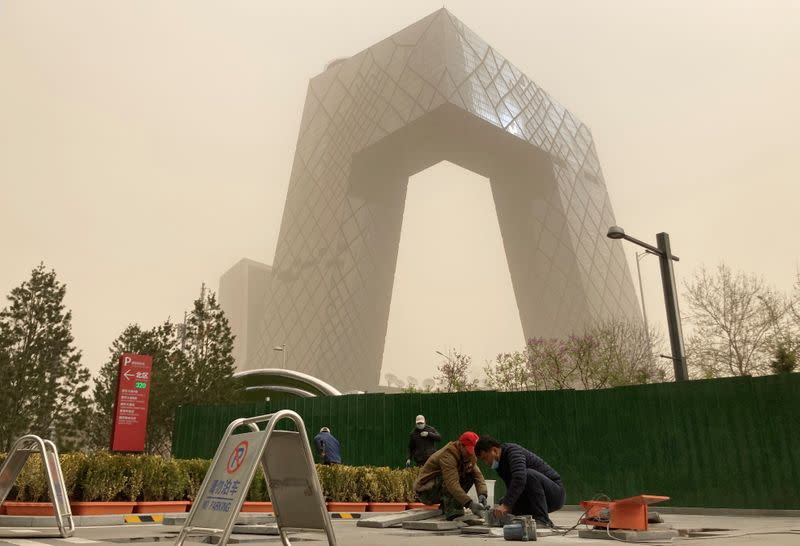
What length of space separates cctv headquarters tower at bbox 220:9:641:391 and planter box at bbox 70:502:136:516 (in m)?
50.1

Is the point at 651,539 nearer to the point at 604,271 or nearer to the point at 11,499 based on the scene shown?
the point at 11,499

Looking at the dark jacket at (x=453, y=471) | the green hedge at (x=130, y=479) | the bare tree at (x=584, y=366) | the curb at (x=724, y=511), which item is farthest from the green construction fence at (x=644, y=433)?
the bare tree at (x=584, y=366)

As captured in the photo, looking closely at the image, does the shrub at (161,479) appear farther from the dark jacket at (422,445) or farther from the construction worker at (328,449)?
the dark jacket at (422,445)

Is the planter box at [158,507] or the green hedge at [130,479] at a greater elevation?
the green hedge at [130,479]

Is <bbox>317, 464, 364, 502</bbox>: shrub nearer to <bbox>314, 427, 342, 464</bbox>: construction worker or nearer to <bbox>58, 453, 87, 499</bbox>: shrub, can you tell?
<bbox>314, 427, 342, 464</bbox>: construction worker

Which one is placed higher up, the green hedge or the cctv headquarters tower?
the cctv headquarters tower

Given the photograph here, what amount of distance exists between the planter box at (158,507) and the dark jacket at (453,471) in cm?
440

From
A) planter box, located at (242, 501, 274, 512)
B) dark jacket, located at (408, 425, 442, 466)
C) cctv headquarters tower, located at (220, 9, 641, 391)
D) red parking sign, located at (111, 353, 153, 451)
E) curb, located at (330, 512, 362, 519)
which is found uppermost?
cctv headquarters tower, located at (220, 9, 641, 391)

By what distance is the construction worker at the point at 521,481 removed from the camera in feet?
24.1

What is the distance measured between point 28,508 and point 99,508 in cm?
105

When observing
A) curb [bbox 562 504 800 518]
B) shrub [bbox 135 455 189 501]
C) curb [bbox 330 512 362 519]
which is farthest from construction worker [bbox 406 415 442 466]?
curb [bbox 562 504 800 518]

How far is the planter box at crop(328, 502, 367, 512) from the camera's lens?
12609 millimetres

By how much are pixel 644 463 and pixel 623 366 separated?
23.5 meters

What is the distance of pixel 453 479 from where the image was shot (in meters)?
8.56
